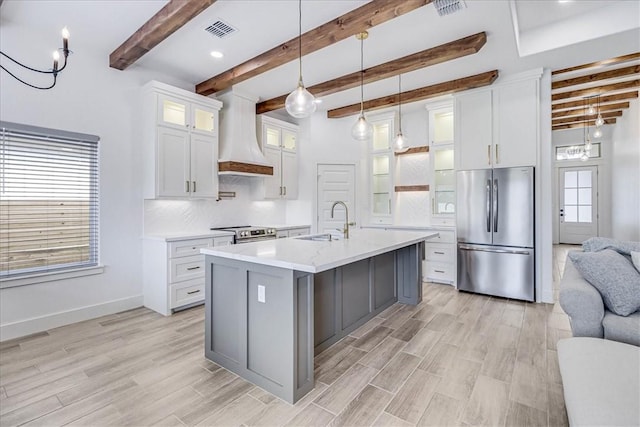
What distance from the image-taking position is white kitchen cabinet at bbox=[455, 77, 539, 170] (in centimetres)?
412

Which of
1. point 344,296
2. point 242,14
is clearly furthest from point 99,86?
point 344,296

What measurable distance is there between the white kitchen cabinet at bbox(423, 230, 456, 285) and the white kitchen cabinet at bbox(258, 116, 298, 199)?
101 inches

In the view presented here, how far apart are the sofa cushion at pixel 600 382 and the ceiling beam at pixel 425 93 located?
11.4 feet

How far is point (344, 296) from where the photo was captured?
3.04 meters

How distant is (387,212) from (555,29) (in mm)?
3312

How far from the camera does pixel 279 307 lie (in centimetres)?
210

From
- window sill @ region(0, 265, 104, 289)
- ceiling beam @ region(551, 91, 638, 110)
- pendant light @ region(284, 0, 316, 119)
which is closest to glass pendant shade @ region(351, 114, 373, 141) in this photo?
pendant light @ region(284, 0, 316, 119)

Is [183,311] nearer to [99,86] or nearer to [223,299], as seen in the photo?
[223,299]

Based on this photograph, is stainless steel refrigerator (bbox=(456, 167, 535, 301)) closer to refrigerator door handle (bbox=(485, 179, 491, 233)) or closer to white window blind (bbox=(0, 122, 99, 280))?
refrigerator door handle (bbox=(485, 179, 491, 233))

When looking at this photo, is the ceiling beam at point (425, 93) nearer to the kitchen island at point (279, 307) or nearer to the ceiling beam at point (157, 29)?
the kitchen island at point (279, 307)

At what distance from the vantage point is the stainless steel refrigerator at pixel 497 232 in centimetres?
413

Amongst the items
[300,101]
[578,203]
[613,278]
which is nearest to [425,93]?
[300,101]

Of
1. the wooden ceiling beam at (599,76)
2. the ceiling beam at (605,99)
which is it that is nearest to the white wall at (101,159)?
the wooden ceiling beam at (599,76)

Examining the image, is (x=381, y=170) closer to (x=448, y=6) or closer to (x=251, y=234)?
(x=251, y=234)
